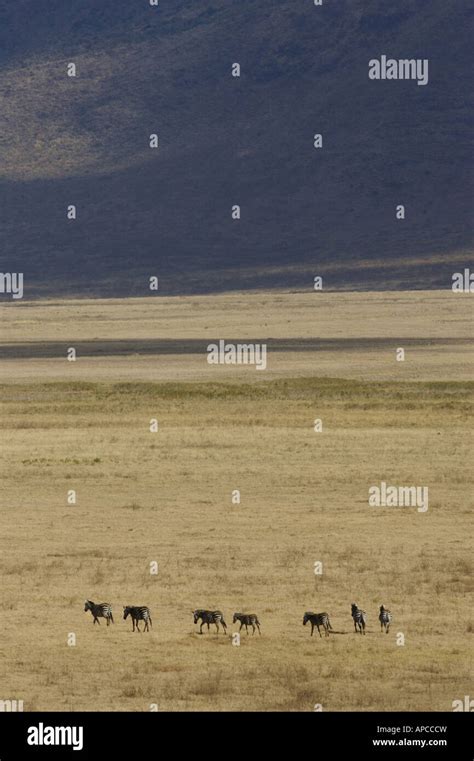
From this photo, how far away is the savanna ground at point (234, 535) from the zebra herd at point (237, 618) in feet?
0.44

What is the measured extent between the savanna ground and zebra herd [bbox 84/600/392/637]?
0.13 meters

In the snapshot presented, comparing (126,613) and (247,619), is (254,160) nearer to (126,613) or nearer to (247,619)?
(126,613)

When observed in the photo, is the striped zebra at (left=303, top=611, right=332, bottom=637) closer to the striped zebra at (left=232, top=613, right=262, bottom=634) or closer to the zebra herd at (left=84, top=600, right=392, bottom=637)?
the zebra herd at (left=84, top=600, right=392, bottom=637)

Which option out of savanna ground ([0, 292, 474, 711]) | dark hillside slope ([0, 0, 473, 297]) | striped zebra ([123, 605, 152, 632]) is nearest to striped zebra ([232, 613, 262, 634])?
savanna ground ([0, 292, 474, 711])

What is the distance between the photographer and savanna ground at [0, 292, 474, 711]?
15898 millimetres

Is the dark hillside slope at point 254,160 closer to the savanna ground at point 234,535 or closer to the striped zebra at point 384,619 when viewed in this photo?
the savanna ground at point 234,535

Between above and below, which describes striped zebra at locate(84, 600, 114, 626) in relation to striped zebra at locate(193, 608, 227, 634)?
above

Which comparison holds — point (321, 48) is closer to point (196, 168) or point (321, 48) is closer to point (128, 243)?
point (196, 168)

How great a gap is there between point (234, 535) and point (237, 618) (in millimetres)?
6692

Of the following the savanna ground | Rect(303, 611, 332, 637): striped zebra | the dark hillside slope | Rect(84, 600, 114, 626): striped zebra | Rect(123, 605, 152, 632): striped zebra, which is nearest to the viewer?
the savanna ground

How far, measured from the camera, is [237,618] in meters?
17.4

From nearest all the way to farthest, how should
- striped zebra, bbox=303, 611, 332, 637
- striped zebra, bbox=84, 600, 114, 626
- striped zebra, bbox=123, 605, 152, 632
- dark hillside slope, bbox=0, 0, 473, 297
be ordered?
striped zebra, bbox=303, 611, 332, 637 < striped zebra, bbox=123, 605, 152, 632 < striped zebra, bbox=84, 600, 114, 626 < dark hillside slope, bbox=0, 0, 473, 297

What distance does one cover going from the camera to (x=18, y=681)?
15.8 meters

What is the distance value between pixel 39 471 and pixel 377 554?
10696mm
